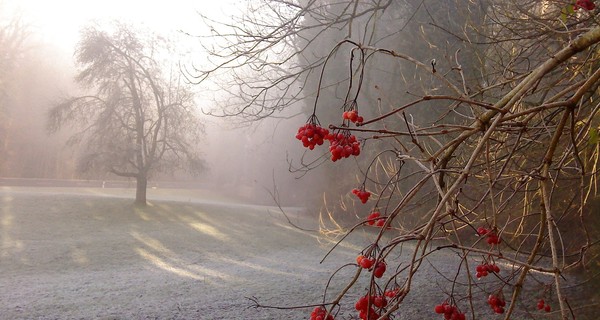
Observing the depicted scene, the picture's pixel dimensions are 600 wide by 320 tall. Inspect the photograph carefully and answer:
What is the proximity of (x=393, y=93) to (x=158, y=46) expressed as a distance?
714cm

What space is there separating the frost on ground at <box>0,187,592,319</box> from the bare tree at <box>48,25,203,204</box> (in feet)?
4.68

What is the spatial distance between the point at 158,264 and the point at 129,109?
7.32 m

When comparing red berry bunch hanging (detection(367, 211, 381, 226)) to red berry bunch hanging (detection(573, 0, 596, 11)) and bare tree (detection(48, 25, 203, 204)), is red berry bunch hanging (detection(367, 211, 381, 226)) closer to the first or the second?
red berry bunch hanging (detection(573, 0, 596, 11))

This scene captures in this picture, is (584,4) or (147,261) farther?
(147,261)

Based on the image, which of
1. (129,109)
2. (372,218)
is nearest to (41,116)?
(129,109)

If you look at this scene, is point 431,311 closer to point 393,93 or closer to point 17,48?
point 393,93

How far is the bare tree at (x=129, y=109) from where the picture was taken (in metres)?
14.2

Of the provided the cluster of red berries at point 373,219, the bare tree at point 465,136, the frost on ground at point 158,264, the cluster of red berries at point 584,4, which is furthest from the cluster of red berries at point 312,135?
the cluster of red berries at point 584,4

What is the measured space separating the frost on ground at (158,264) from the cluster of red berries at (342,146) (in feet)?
1.99

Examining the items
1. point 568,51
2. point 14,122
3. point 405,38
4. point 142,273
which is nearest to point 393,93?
point 405,38

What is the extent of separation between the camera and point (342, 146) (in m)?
Answer: 1.54

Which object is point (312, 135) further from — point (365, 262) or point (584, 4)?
point (584, 4)

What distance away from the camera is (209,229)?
1302 cm

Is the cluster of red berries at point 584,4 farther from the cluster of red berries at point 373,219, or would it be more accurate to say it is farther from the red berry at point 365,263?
the red berry at point 365,263
